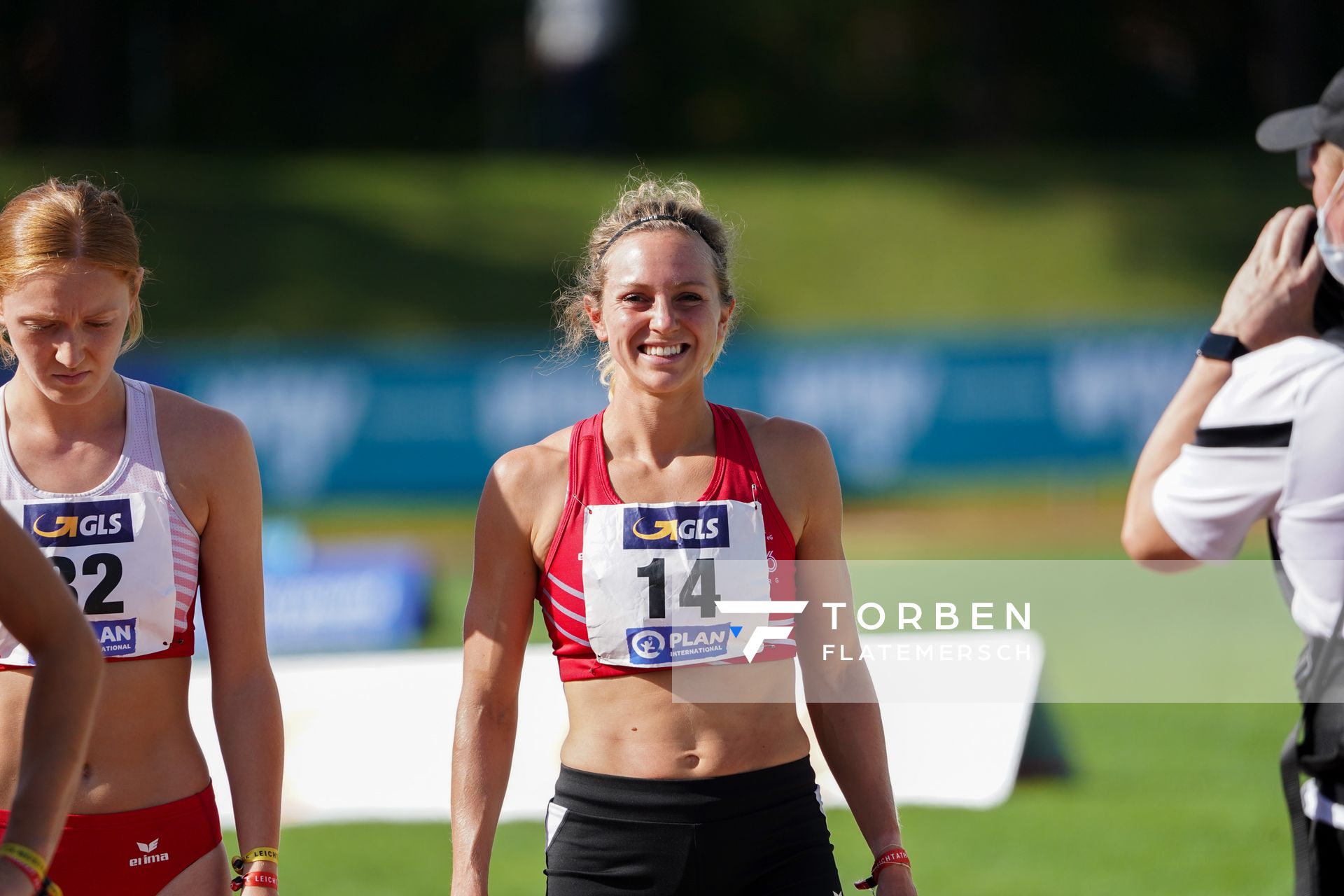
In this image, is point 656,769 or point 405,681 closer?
point 656,769

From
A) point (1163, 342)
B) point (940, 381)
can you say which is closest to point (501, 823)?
point (940, 381)

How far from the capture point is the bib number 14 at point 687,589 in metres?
3.24

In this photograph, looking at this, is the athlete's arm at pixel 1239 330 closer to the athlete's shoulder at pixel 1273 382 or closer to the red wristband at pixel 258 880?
the athlete's shoulder at pixel 1273 382

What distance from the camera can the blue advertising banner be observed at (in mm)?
14891

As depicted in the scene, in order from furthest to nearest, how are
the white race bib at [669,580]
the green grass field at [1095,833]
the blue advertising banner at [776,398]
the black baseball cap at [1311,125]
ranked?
the blue advertising banner at [776,398], the green grass field at [1095,833], the white race bib at [669,580], the black baseball cap at [1311,125]

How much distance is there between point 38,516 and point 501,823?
430 cm

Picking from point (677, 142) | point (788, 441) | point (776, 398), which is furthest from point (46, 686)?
point (677, 142)

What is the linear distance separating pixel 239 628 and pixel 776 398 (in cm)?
1199

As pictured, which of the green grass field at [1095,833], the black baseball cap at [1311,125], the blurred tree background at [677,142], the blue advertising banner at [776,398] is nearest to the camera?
the black baseball cap at [1311,125]

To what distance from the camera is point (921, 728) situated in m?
6.26

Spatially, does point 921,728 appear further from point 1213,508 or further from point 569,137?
point 569,137

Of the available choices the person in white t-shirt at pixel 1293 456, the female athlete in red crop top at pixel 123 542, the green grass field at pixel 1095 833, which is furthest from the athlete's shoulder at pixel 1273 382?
the green grass field at pixel 1095 833

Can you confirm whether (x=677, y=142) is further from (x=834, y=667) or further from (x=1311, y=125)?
(x=1311, y=125)
